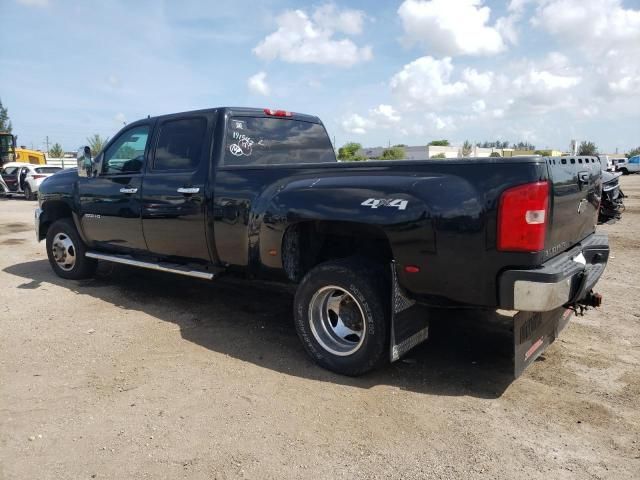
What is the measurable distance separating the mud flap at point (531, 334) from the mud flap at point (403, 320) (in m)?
0.68

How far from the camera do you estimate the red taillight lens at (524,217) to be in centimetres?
297

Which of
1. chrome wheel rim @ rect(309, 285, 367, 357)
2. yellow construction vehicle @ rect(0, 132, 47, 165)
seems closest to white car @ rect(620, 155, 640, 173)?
yellow construction vehicle @ rect(0, 132, 47, 165)

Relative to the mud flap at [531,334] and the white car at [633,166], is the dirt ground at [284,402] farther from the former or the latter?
the white car at [633,166]

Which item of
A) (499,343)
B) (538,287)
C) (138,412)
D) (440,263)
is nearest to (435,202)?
(440,263)

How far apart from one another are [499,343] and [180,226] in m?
3.07

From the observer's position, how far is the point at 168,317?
524 cm

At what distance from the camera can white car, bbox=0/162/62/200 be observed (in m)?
21.6

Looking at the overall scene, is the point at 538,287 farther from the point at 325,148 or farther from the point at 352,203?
the point at 325,148

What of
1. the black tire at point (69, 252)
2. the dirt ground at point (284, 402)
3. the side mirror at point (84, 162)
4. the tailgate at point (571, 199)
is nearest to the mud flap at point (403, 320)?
the dirt ground at point (284, 402)

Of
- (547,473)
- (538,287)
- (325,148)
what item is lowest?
(547,473)

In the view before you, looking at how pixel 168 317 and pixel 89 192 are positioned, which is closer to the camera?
pixel 168 317

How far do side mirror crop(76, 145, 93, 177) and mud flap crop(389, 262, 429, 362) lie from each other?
4.22m

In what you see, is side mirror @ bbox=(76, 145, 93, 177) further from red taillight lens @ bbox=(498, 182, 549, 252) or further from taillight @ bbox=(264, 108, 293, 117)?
red taillight lens @ bbox=(498, 182, 549, 252)

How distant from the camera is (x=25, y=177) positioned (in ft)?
72.6
